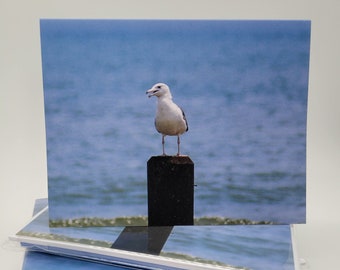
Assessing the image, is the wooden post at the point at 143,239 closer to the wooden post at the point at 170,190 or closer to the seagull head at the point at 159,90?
the wooden post at the point at 170,190

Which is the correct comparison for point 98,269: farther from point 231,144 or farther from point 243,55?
point 243,55

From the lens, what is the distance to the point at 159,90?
54.2 inches

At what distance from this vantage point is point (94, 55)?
1.36 meters

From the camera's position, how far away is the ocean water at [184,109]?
136cm

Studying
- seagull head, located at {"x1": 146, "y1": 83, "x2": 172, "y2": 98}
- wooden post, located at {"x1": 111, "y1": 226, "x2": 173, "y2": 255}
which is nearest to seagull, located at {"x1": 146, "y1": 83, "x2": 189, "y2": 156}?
seagull head, located at {"x1": 146, "y1": 83, "x2": 172, "y2": 98}

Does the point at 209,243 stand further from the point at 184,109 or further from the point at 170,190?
the point at 184,109

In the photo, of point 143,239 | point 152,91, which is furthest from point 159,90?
A: point 143,239

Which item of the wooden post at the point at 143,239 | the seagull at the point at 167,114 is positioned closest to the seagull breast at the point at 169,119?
the seagull at the point at 167,114

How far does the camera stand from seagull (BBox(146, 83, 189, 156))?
138 cm

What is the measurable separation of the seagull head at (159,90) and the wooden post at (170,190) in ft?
0.50

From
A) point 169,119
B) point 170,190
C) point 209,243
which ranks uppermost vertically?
point 169,119

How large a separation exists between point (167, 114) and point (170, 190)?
0.61 feet

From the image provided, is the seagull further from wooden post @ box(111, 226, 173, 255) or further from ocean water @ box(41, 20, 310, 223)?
wooden post @ box(111, 226, 173, 255)

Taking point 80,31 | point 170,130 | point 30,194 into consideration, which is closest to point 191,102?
point 170,130
